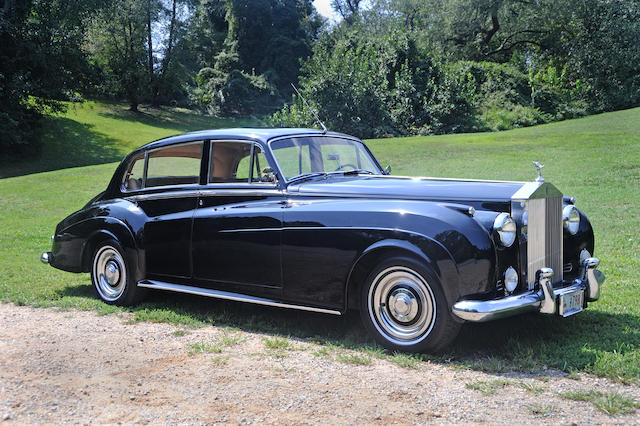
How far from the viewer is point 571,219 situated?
17.4 feet

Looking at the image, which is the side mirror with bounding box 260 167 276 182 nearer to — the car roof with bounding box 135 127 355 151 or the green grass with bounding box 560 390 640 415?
A: the car roof with bounding box 135 127 355 151

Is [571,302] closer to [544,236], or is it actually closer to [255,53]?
[544,236]

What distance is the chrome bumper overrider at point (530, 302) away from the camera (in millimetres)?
4207

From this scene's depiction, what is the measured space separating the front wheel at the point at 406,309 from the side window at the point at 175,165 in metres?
2.38

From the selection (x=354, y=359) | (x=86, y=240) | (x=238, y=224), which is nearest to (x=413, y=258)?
(x=354, y=359)

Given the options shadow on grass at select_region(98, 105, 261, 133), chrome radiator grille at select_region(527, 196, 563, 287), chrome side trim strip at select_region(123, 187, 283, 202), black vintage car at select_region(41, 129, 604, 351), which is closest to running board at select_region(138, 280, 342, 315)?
black vintage car at select_region(41, 129, 604, 351)

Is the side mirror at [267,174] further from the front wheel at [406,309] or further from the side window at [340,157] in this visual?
the front wheel at [406,309]

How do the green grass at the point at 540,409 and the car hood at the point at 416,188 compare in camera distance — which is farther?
the car hood at the point at 416,188

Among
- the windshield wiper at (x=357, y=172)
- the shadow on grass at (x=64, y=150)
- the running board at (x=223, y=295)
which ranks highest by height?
the shadow on grass at (x=64, y=150)

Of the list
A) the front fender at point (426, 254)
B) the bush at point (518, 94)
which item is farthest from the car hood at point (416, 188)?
the bush at point (518, 94)

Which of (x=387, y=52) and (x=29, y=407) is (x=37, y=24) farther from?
(x=29, y=407)

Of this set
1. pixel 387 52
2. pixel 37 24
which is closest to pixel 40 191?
pixel 37 24

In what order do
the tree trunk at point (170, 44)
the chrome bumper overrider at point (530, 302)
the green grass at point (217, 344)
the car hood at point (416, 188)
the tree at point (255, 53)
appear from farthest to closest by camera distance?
the tree at point (255, 53), the tree trunk at point (170, 44), the green grass at point (217, 344), the car hood at point (416, 188), the chrome bumper overrider at point (530, 302)

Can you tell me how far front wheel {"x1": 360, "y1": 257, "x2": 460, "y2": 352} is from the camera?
14.7 feet
